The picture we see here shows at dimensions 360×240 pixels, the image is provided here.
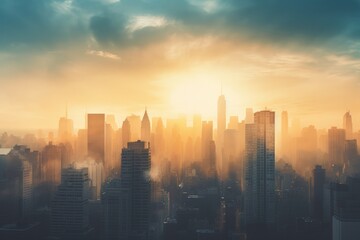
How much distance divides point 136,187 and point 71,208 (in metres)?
1.71

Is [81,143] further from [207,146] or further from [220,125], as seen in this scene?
[220,125]

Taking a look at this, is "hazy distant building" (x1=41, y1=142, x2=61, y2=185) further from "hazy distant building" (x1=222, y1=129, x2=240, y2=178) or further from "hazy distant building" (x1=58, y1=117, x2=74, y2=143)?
"hazy distant building" (x1=222, y1=129, x2=240, y2=178)

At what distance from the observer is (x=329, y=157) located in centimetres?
1575

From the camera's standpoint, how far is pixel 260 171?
12.8 metres

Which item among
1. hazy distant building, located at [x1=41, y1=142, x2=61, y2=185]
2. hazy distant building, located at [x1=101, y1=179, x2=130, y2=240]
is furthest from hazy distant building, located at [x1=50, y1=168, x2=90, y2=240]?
hazy distant building, located at [x1=41, y1=142, x2=61, y2=185]

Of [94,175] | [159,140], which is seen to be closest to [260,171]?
[94,175]

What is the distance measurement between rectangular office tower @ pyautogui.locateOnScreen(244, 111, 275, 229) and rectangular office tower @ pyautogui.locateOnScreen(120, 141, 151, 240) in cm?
292

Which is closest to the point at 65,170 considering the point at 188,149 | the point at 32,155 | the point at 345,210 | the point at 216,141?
the point at 32,155

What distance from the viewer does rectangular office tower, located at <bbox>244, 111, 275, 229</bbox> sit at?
1189cm

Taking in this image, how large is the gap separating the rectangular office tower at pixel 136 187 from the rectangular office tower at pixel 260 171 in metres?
2.92

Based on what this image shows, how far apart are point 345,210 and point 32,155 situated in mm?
9657

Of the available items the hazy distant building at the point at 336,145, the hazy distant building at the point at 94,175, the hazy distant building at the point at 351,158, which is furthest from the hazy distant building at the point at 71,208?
the hazy distant building at the point at 336,145

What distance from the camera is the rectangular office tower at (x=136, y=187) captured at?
10084 millimetres

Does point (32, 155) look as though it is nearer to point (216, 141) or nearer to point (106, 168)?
→ point (106, 168)
